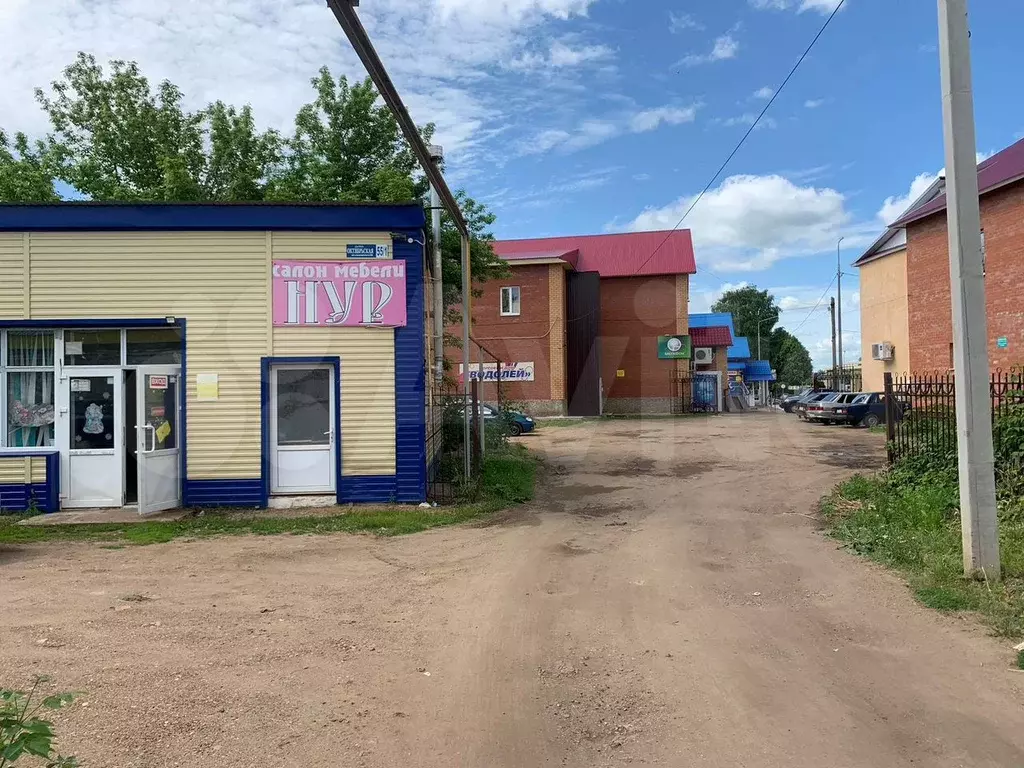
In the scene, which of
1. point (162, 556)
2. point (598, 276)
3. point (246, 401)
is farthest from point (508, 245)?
point (162, 556)

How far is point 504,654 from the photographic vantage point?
479cm

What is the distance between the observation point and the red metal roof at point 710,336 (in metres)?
44.7

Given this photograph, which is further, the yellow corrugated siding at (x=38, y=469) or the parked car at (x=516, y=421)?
the parked car at (x=516, y=421)

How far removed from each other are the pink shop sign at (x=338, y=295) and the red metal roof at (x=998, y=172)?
14740mm

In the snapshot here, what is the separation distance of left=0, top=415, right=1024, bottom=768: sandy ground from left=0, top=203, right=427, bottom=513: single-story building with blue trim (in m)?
2.00

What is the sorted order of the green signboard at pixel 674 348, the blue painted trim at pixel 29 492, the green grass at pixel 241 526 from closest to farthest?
the green grass at pixel 241 526 → the blue painted trim at pixel 29 492 → the green signboard at pixel 674 348

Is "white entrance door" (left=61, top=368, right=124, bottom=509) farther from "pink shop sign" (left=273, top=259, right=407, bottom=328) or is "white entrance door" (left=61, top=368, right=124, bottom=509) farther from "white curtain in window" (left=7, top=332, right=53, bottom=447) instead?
"pink shop sign" (left=273, top=259, right=407, bottom=328)

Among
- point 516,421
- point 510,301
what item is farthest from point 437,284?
point 510,301

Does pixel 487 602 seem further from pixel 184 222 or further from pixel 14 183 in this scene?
pixel 14 183

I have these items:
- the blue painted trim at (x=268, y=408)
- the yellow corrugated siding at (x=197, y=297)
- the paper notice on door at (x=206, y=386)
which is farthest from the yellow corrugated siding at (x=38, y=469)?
the blue painted trim at (x=268, y=408)

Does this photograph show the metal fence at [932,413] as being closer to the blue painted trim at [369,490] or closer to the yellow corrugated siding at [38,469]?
the blue painted trim at [369,490]

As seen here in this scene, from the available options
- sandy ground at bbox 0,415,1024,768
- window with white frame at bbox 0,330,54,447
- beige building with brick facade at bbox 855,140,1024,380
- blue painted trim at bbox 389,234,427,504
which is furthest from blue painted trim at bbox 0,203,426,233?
beige building with brick facade at bbox 855,140,1024,380

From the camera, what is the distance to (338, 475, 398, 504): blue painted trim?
10.2m

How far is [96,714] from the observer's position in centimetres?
377
